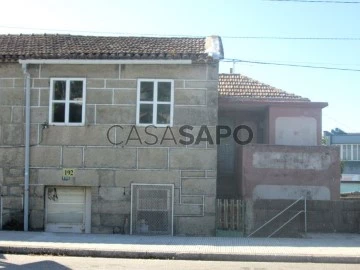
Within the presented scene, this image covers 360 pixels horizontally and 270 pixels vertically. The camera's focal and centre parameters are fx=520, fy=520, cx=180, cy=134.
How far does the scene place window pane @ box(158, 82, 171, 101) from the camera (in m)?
15.1

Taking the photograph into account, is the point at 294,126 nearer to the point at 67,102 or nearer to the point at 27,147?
the point at 67,102

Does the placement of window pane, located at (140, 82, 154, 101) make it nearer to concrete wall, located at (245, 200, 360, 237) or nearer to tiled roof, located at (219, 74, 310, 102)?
tiled roof, located at (219, 74, 310, 102)

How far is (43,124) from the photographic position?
1516cm

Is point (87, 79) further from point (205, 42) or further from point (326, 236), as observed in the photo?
point (326, 236)

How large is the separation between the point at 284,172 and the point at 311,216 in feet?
5.20

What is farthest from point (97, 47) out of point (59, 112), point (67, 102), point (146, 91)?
point (59, 112)

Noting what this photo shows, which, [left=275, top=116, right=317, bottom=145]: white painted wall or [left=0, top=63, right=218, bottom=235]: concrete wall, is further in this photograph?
[left=275, top=116, right=317, bottom=145]: white painted wall

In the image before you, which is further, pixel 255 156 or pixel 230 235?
pixel 255 156

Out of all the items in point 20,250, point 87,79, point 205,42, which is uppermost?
point 205,42

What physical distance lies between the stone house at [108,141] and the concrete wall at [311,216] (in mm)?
1269

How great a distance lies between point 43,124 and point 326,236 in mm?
8642

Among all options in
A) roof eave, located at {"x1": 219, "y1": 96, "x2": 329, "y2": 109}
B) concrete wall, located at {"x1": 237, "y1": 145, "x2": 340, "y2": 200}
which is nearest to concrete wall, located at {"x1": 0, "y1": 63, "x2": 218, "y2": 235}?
concrete wall, located at {"x1": 237, "y1": 145, "x2": 340, "y2": 200}

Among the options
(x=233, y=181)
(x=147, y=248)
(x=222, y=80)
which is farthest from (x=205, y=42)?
(x=147, y=248)

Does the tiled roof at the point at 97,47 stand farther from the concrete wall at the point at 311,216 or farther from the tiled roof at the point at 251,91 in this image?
the concrete wall at the point at 311,216
